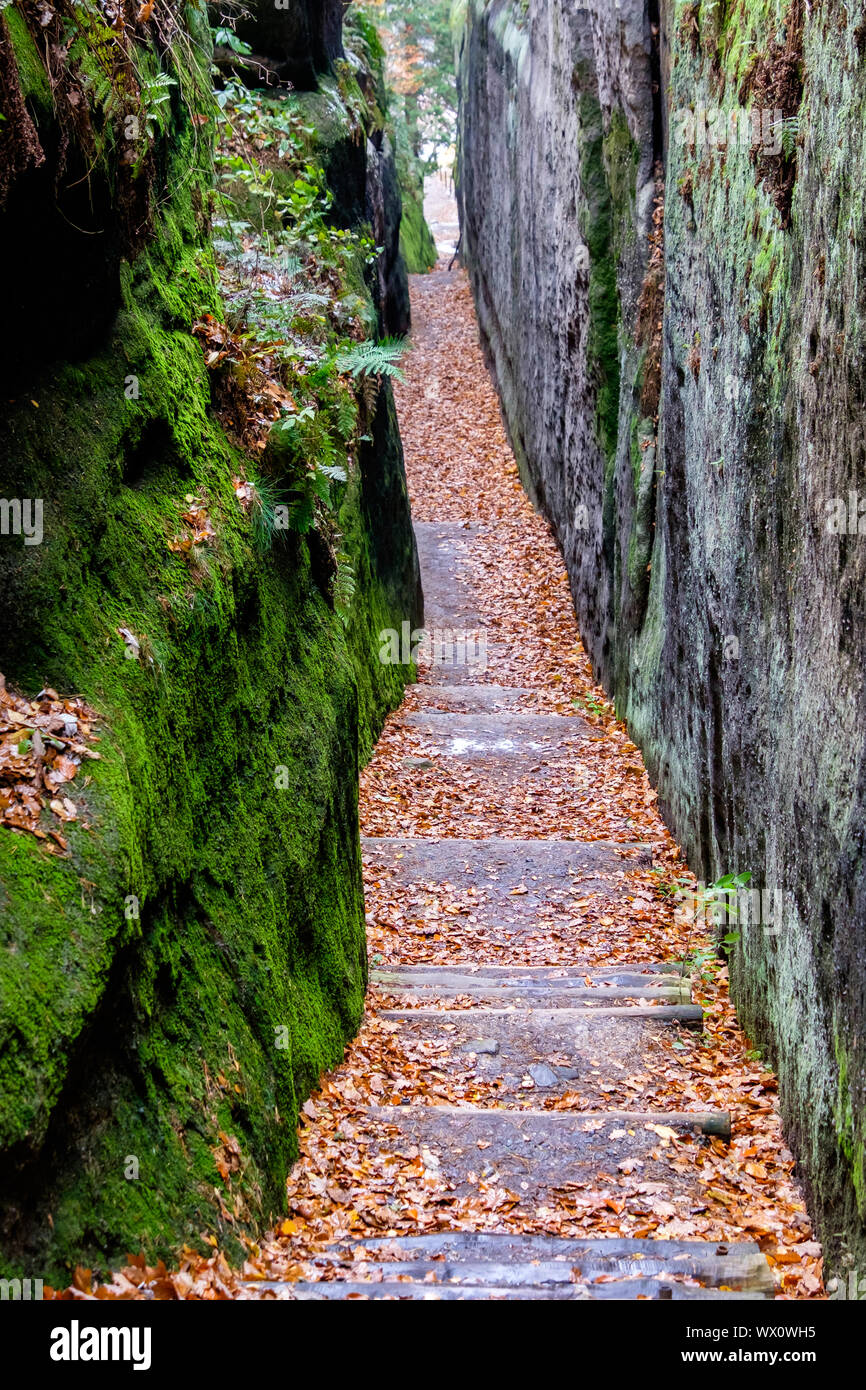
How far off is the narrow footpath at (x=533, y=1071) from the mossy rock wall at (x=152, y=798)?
449 millimetres

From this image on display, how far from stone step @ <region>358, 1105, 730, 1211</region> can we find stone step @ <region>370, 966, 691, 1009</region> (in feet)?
4.28

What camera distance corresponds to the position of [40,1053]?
3.08 meters

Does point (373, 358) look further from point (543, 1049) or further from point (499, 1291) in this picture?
point (499, 1291)

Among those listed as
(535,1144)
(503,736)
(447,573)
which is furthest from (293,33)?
(535,1144)

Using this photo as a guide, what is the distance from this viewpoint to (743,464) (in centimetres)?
664

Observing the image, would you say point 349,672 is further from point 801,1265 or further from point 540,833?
point 801,1265

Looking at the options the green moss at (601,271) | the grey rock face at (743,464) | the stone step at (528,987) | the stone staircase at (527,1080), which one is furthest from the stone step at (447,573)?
the stone step at (528,987)

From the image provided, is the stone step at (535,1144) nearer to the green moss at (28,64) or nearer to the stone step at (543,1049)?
the stone step at (543,1049)

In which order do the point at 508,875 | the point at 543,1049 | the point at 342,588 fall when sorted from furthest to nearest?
1. the point at 508,875
2. the point at 342,588
3. the point at 543,1049

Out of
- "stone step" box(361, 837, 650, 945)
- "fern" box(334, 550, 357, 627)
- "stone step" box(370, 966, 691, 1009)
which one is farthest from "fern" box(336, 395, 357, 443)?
"stone step" box(370, 966, 691, 1009)

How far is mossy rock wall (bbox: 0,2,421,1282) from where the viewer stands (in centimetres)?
332

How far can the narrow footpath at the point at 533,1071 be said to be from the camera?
14.0ft

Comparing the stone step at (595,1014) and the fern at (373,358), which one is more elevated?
the fern at (373,358)

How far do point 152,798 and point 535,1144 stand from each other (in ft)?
8.84
